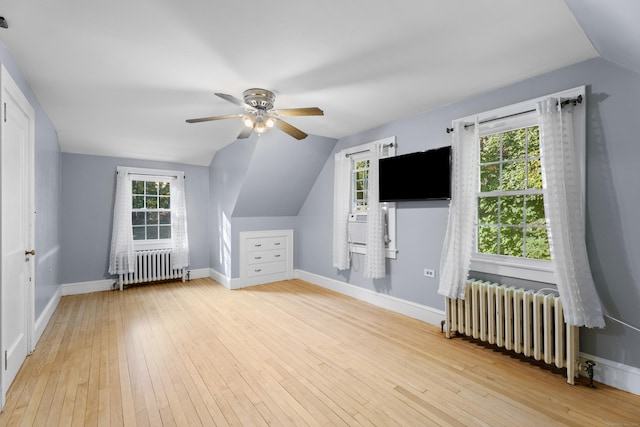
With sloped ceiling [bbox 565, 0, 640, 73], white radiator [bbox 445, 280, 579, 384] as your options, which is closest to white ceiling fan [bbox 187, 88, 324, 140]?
sloped ceiling [bbox 565, 0, 640, 73]

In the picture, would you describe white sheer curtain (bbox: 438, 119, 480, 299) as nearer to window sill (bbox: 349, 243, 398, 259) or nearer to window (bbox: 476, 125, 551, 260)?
window (bbox: 476, 125, 551, 260)

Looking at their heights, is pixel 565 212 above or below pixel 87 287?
above

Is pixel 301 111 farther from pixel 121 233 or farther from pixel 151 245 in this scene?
pixel 151 245

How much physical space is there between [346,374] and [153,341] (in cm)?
211

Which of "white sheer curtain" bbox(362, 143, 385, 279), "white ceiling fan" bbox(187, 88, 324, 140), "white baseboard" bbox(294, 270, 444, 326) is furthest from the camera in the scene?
"white sheer curtain" bbox(362, 143, 385, 279)

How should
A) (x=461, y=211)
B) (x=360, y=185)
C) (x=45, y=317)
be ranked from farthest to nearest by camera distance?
(x=360, y=185)
(x=45, y=317)
(x=461, y=211)

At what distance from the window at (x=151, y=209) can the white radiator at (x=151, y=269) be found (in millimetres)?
364

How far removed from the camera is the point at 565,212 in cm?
236

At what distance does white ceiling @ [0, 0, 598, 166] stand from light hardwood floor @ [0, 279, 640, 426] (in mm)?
2578

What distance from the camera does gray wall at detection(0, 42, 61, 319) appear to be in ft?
10.0

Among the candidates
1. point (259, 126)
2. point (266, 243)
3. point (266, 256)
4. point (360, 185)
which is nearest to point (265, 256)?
point (266, 256)

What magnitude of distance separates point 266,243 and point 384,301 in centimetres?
253

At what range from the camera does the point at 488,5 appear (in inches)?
67.6

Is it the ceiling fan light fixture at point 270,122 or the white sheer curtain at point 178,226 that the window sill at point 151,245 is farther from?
the ceiling fan light fixture at point 270,122
